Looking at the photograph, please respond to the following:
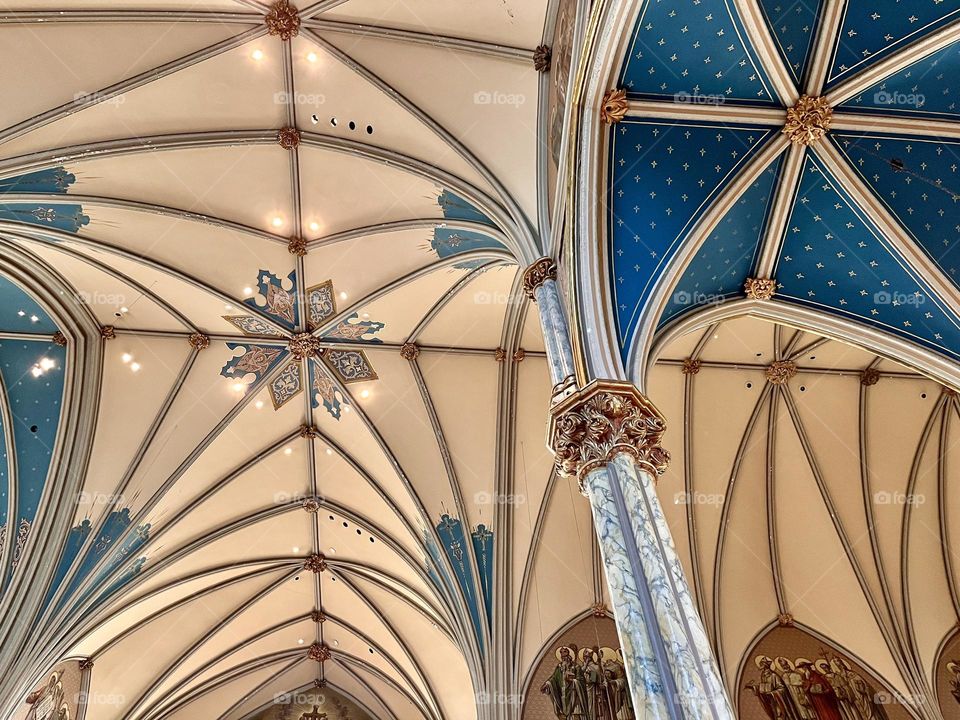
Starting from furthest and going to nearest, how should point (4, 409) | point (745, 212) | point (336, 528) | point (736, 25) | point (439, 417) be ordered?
1. point (336, 528)
2. point (439, 417)
3. point (4, 409)
4. point (745, 212)
5. point (736, 25)

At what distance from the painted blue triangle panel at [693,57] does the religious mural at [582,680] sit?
8880 mm

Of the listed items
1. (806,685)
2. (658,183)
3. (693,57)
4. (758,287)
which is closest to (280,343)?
(658,183)

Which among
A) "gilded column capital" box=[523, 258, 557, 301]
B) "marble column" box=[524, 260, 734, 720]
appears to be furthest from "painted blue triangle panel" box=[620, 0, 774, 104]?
"marble column" box=[524, 260, 734, 720]

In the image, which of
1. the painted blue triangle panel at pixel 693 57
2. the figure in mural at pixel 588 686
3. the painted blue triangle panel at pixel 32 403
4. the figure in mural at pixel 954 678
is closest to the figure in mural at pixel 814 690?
the figure in mural at pixel 954 678

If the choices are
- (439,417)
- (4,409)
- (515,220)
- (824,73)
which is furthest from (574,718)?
(4,409)

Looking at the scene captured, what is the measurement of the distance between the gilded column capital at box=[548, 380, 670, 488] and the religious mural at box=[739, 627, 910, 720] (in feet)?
27.5

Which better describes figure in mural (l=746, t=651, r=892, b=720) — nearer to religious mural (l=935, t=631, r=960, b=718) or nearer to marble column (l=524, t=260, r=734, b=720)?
religious mural (l=935, t=631, r=960, b=718)

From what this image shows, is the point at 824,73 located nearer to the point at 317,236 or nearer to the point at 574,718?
the point at 317,236

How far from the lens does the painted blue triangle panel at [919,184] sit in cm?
939

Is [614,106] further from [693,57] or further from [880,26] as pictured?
[880,26]

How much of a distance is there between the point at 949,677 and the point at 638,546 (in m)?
10.7

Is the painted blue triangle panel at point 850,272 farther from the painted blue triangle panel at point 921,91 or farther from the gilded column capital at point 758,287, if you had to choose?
the painted blue triangle panel at point 921,91

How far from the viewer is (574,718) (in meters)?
12.4

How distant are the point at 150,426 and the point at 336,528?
168 inches
